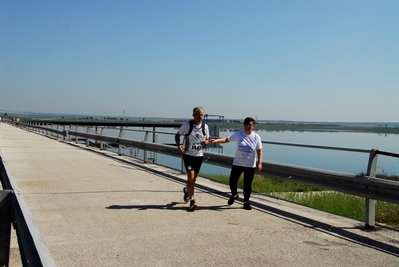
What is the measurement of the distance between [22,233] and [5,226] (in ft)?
2.38

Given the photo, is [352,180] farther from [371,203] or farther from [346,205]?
[346,205]

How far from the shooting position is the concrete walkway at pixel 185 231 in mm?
5441

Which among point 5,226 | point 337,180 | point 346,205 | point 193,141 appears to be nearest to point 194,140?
point 193,141

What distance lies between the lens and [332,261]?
17.8ft

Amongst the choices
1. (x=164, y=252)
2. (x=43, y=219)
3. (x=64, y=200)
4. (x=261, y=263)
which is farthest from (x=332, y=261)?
A: (x=64, y=200)

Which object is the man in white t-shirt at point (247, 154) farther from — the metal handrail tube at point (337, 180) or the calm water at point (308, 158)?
the calm water at point (308, 158)

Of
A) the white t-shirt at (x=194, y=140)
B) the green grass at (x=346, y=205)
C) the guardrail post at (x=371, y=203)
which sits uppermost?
→ the white t-shirt at (x=194, y=140)

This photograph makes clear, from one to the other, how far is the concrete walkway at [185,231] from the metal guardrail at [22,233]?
853 millimetres

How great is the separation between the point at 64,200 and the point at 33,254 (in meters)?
5.86

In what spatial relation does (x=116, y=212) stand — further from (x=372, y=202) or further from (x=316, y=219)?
(x=372, y=202)

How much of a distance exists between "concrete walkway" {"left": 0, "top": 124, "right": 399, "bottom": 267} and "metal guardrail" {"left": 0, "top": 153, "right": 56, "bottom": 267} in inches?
33.6

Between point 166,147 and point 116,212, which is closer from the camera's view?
point 116,212

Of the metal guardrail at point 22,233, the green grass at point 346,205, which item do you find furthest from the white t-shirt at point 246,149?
the metal guardrail at point 22,233

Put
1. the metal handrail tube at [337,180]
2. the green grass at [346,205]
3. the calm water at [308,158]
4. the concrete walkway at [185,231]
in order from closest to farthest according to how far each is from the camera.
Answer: the concrete walkway at [185,231], the metal handrail tube at [337,180], the green grass at [346,205], the calm water at [308,158]
